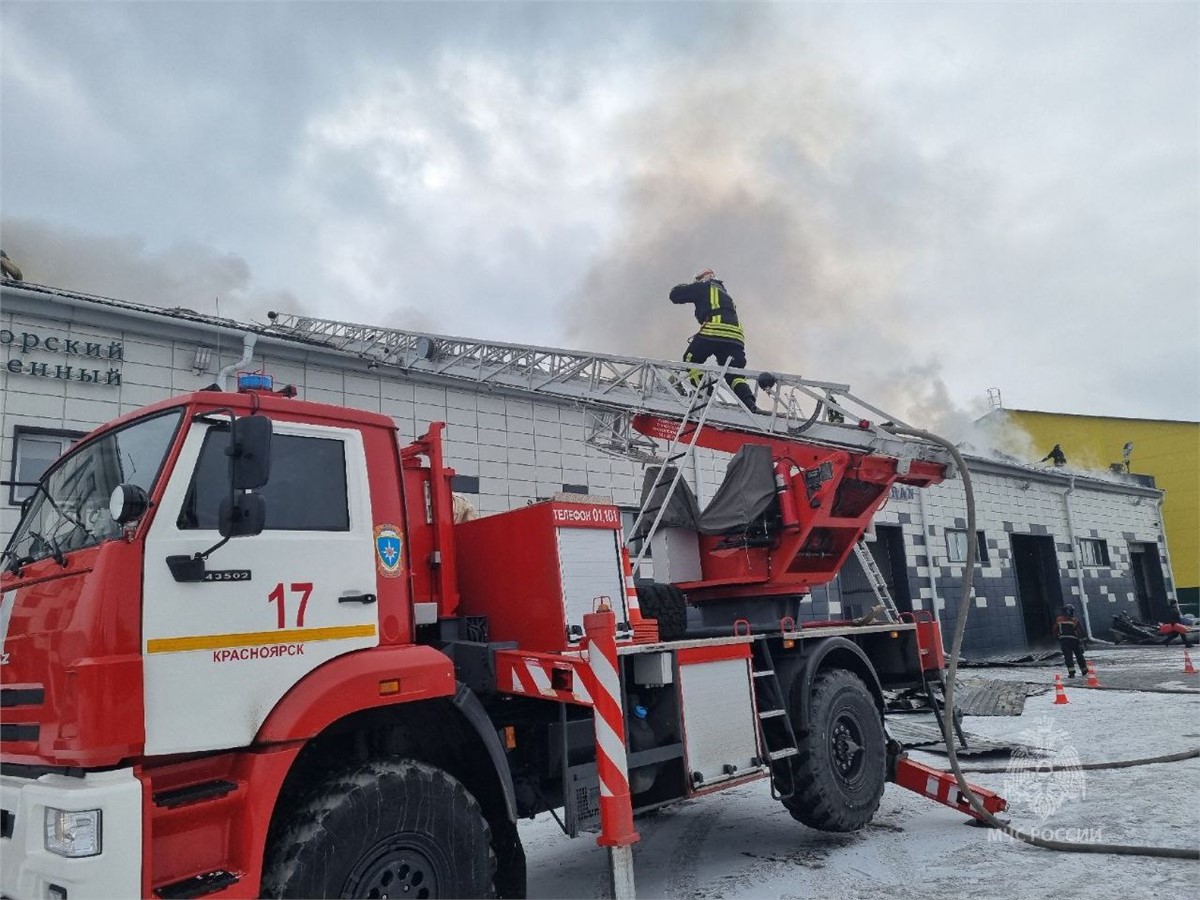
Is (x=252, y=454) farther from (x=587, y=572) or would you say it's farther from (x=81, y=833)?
(x=587, y=572)

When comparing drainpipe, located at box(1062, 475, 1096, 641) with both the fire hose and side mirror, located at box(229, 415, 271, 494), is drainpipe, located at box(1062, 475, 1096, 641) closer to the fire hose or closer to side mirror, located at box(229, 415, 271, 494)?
the fire hose

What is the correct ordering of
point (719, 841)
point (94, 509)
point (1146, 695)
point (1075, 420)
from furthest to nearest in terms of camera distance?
point (1075, 420) → point (1146, 695) → point (719, 841) → point (94, 509)

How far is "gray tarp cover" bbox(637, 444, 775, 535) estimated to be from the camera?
23.9 feet

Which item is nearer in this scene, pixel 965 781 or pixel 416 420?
pixel 965 781

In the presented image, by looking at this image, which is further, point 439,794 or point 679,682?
point 679,682

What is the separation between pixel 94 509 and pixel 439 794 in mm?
2012

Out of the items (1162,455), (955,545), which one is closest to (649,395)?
(955,545)

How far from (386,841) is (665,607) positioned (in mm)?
3434

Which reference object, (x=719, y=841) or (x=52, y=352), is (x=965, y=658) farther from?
(x=52, y=352)

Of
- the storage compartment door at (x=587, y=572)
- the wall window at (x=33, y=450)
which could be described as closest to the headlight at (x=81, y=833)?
the storage compartment door at (x=587, y=572)

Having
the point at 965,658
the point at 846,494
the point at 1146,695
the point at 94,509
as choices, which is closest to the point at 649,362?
the point at 846,494

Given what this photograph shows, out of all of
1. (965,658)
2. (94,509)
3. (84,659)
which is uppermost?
(94,509)

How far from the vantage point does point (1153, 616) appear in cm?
3069

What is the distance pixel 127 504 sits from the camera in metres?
3.37
